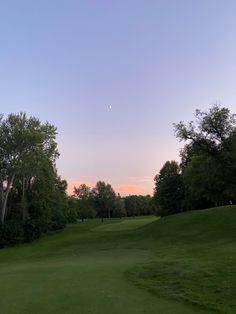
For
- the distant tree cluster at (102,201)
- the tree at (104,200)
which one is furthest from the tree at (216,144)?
the tree at (104,200)

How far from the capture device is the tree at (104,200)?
15425 centimetres

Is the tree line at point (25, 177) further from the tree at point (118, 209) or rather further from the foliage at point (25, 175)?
the tree at point (118, 209)

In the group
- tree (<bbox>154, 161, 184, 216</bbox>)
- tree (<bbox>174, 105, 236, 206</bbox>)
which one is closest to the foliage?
tree (<bbox>174, 105, 236, 206</bbox>)

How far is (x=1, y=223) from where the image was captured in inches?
1946

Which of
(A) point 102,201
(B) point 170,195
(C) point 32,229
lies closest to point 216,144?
(C) point 32,229

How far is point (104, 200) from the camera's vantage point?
15438 centimetres

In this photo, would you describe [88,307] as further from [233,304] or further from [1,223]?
[1,223]

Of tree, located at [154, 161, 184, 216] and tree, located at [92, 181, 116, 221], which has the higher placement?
tree, located at [92, 181, 116, 221]

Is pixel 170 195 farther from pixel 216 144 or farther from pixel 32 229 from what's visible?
pixel 216 144

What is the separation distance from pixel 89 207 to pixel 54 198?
74.4m

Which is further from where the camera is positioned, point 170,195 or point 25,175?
point 170,195

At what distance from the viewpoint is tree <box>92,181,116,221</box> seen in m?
154

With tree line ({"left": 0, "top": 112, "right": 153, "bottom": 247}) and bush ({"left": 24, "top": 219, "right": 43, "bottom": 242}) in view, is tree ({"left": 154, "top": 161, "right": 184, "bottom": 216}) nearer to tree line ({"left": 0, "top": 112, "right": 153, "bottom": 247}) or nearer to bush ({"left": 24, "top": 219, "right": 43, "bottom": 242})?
tree line ({"left": 0, "top": 112, "right": 153, "bottom": 247})

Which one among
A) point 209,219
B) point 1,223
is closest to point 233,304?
point 209,219
